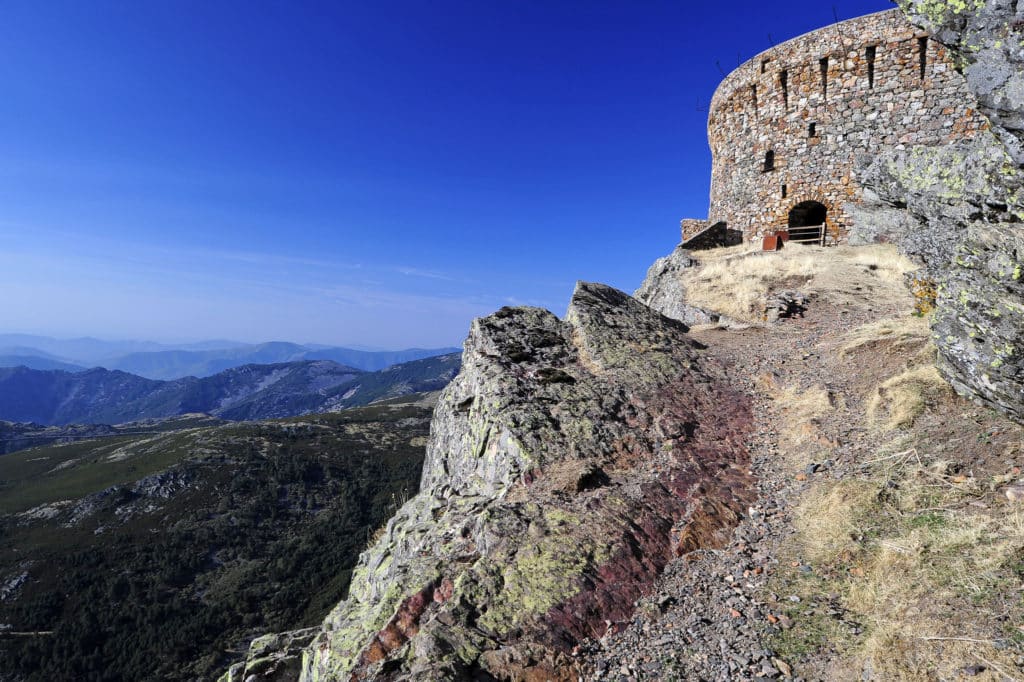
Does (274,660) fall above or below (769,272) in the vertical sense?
below

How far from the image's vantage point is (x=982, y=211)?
779 cm

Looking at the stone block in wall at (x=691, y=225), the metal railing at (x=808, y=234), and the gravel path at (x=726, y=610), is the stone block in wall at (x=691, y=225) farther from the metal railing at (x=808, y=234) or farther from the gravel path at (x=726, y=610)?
the gravel path at (x=726, y=610)

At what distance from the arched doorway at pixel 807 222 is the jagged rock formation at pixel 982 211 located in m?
21.5

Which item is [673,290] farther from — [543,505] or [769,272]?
[543,505]

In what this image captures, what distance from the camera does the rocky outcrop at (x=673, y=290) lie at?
67.6 feet

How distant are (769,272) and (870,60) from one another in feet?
47.9

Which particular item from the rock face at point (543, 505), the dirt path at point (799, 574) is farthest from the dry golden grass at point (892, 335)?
the rock face at point (543, 505)

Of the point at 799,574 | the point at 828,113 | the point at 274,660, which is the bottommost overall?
the point at 274,660

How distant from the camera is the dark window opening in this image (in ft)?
84.8

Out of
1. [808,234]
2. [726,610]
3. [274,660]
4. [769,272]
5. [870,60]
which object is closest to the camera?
[726,610]

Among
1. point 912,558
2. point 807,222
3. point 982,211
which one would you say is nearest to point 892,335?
point 982,211

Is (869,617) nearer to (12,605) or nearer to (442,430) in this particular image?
(442,430)

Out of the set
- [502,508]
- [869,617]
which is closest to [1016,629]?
[869,617]

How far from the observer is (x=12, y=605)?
3442 inches
